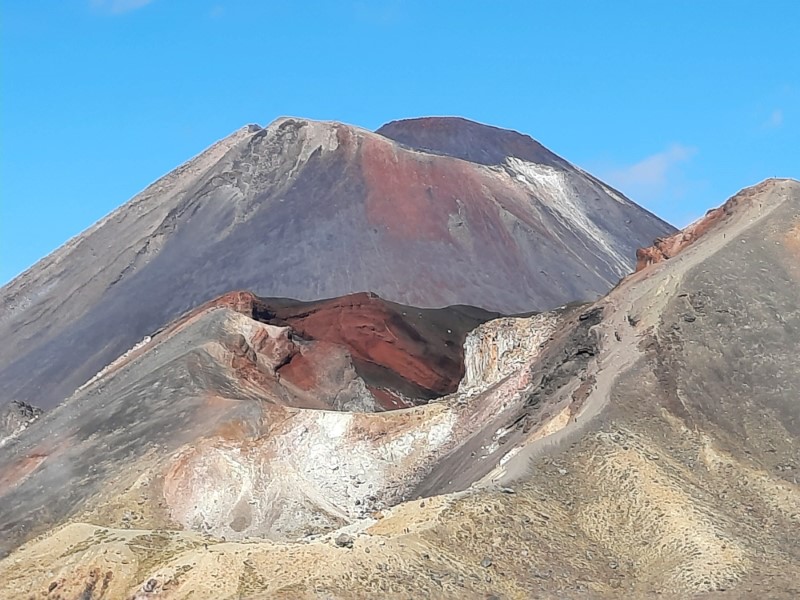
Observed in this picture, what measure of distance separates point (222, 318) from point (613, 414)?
2418 centimetres

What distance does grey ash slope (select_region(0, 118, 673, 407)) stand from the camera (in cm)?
8094

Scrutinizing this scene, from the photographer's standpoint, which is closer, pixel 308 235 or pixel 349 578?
pixel 349 578

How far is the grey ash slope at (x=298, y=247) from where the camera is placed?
8094 cm

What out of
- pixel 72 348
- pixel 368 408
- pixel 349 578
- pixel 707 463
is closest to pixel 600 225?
pixel 72 348

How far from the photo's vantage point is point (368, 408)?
5181 cm

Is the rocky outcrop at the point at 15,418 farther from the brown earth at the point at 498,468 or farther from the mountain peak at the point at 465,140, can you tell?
the mountain peak at the point at 465,140

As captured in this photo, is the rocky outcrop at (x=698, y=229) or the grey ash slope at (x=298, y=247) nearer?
the rocky outcrop at (x=698, y=229)

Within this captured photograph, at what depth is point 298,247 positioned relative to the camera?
85.8 m

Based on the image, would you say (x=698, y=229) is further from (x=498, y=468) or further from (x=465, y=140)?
(x=465, y=140)

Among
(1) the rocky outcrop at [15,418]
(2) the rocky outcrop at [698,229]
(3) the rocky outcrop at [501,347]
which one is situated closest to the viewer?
(2) the rocky outcrop at [698,229]

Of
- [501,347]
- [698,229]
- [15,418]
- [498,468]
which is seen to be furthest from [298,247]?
[498,468]

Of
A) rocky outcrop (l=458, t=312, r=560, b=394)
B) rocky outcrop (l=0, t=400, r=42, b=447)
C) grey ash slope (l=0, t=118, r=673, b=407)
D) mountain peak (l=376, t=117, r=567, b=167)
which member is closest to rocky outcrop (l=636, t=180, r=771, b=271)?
rocky outcrop (l=458, t=312, r=560, b=394)

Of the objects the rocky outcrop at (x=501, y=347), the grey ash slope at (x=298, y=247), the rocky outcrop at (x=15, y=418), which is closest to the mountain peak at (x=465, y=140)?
the grey ash slope at (x=298, y=247)

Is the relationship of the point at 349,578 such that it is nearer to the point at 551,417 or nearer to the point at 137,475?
the point at 551,417
